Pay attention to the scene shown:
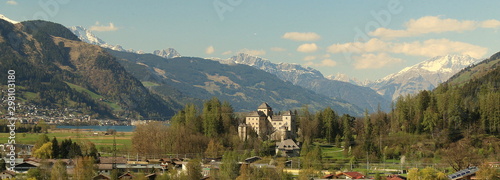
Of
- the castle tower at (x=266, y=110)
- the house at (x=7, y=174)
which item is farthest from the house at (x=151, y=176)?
the castle tower at (x=266, y=110)

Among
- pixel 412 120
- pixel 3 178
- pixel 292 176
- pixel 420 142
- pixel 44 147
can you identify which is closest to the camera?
pixel 3 178

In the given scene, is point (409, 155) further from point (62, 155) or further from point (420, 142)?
point (62, 155)

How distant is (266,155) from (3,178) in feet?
155

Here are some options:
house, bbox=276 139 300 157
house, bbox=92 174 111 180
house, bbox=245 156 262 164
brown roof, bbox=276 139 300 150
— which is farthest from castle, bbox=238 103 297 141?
house, bbox=92 174 111 180

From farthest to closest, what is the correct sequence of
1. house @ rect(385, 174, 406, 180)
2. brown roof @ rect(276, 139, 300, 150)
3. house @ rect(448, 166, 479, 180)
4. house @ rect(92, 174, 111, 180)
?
brown roof @ rect(276, 139, 300, 150) → house @ rect(92, 174, 111, 180) → house @ rect(448, 166, 479, 180) → house @ rect(385, 174, 406, 180)

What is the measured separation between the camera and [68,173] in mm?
84375

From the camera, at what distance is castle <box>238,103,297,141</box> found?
12676 centimetres

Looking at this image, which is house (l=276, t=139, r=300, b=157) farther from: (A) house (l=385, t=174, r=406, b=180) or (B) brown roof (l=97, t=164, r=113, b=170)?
(B) brown roof (l=97, t=164, r=113, b=170)

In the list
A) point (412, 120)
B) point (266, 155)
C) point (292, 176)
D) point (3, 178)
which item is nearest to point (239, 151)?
point (266, 155)

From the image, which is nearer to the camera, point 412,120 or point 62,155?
point 62,155

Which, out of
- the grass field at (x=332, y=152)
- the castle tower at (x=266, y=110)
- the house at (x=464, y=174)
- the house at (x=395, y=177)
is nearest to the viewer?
the house at (x=395, y=177)

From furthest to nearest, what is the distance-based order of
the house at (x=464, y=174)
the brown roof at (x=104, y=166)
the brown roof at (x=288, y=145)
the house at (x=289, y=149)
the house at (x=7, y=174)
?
the brown roof at (x=288, y=145) < the house at (x=289, y=149) < the brown roof at (x=104, y=166) < the house at (x=7, y=174) < the house at (x=464, y=174)

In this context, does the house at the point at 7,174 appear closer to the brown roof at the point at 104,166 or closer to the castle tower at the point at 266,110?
the brown roof at the point at 104,166

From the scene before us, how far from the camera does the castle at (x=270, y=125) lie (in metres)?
127
